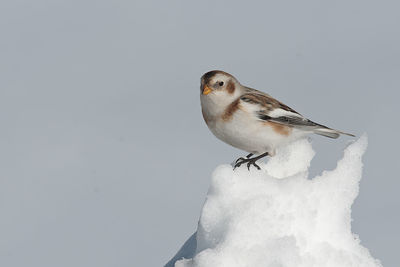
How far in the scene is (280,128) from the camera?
12.0m

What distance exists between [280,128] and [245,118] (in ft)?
2.41

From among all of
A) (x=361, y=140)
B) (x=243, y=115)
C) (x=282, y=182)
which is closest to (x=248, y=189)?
(x=282, y=182)

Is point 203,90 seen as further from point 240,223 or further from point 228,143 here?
point 240,223

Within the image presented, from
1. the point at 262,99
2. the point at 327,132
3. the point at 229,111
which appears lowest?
the point at 327,132

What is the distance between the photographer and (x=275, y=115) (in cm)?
1205

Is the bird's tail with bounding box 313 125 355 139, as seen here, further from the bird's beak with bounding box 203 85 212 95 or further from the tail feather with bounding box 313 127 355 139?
the bird's beak with bounding box 203 85 212 95

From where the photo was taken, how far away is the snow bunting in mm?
11594

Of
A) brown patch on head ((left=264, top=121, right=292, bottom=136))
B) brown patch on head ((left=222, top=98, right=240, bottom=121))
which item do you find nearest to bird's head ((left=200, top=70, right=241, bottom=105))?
brown patch on head ((left=222, top=98, right=240, bottom=121))

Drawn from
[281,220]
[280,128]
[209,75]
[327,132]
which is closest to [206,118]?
[209,75]

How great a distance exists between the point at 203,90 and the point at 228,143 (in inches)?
42.9

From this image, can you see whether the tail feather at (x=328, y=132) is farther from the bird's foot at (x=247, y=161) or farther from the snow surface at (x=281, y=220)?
the snow surface at (x=281, y=220)

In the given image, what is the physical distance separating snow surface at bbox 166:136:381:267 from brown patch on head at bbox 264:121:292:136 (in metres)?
2.68

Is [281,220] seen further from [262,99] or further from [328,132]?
[328,132]

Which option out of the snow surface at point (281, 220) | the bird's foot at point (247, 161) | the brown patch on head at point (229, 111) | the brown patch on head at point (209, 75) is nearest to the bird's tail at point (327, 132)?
the bird's foot at point (247, 161)
